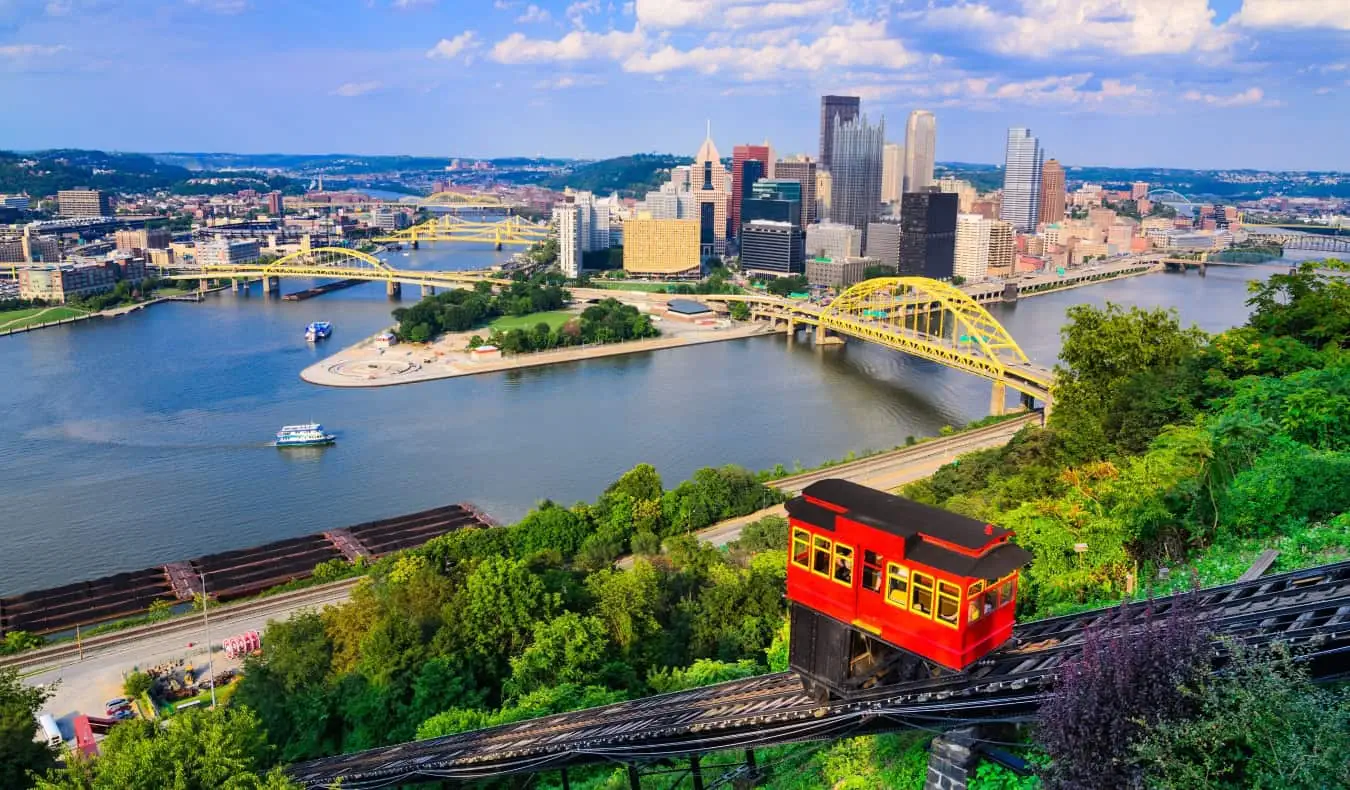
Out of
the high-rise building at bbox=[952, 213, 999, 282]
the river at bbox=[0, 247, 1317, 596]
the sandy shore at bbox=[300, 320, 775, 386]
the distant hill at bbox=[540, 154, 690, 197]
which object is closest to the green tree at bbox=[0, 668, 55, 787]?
the river at bbox=[0, 247, 1317, 596]

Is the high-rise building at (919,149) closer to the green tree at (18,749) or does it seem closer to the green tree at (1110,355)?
the green tree at (1110,355)

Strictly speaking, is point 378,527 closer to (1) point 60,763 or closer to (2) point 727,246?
(1) point 60,763

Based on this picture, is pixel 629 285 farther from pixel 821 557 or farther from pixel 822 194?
pixel 821 557

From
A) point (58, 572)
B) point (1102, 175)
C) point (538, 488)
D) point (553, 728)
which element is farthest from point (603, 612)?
point (1102, 175)

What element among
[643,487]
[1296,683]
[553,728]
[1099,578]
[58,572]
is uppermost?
[1296,683]

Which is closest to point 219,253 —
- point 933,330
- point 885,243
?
point 933,330

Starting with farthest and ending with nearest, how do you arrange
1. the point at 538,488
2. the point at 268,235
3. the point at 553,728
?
the point at 268,235, the point at 538,488, the point at 553,728

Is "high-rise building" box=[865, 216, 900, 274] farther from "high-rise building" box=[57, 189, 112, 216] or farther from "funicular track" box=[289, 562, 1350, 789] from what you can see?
"high-rise building" box=[57, 189, 112, 216]
